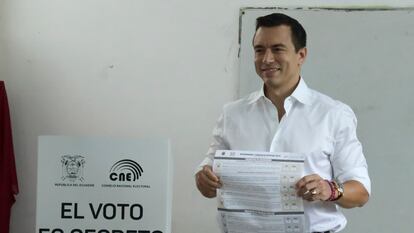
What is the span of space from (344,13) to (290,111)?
975 millimetres

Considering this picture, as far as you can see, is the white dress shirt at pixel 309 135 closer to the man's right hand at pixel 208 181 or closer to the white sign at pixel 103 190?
the man's right hand at pixel 208 181

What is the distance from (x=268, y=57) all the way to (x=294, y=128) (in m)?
0.26

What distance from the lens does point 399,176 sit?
7.96 ft

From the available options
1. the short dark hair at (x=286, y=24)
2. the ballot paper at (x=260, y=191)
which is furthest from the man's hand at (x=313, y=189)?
the short dark hair at (x=286, y=24)

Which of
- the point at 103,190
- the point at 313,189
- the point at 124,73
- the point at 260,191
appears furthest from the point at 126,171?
the point at 124,73

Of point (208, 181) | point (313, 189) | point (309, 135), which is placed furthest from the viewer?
point (309, 135)

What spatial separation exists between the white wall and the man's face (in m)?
0.86

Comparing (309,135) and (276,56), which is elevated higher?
(276,56)

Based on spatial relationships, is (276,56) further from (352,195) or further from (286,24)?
(352,195)

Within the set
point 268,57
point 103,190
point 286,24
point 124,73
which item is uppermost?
point 286,24

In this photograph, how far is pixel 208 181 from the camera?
1552mm

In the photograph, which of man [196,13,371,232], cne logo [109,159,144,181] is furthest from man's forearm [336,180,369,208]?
cne logo [109,159,144,181]

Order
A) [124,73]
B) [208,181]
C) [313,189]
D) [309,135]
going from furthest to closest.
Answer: [124,73] < [309,135] < [208,181] < [313,189]

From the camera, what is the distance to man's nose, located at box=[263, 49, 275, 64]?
1.67 meters
